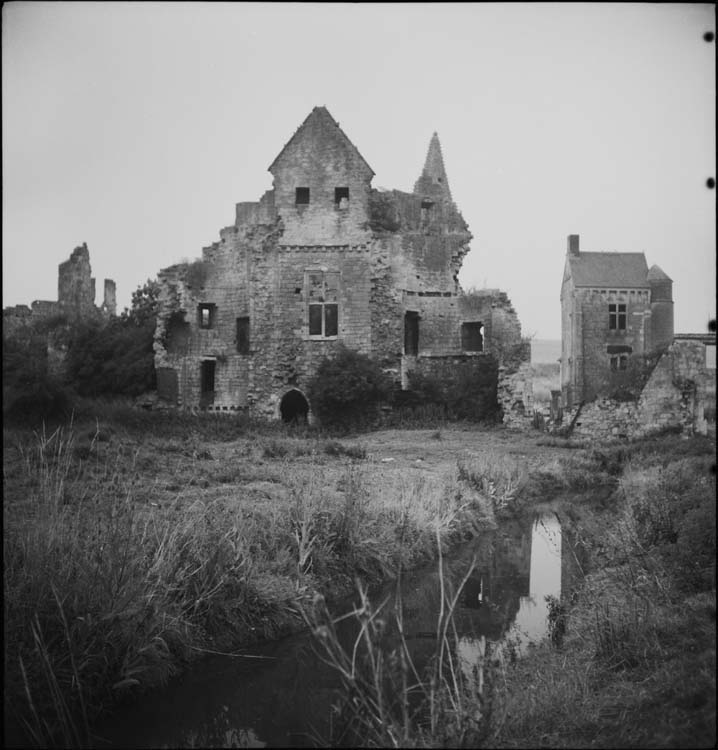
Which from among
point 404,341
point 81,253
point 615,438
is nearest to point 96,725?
point 615,438

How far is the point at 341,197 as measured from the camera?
2714 centimetres

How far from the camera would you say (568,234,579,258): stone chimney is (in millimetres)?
41688

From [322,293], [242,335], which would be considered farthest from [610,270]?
[242,335]

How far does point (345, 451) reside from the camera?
17.5m

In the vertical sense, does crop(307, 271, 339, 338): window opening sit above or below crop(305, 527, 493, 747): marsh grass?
above

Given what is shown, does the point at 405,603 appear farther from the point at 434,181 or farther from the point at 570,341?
the point at 570,341

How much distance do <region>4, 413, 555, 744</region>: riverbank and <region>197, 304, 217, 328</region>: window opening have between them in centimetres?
1494

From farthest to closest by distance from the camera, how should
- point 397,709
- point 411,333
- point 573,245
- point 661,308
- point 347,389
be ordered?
1. point 573,245
2. point 661,308
3. point 411,333
4. point 347,389
5. point 397,709

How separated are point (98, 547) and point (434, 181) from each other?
3038 cm

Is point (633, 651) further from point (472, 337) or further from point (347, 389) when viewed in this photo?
point (472, 337)

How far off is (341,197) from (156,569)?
72.8 ft

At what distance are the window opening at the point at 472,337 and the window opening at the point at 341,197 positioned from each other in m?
6.51

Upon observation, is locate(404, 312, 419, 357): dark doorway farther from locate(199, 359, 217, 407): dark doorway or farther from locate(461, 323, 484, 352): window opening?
locate(199, 359, 217, 407): dark doorway

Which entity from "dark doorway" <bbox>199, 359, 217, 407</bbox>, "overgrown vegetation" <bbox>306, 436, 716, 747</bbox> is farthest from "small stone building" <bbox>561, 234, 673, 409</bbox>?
"overgrown vegetation" <bbox>306, 436, 716, 747</bbox>
